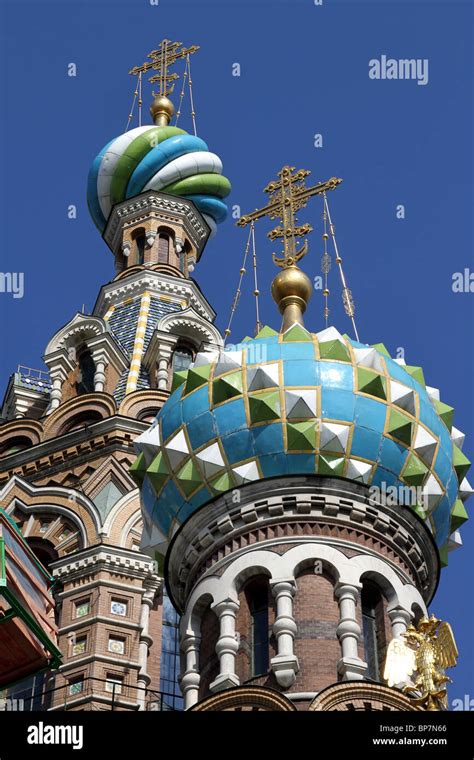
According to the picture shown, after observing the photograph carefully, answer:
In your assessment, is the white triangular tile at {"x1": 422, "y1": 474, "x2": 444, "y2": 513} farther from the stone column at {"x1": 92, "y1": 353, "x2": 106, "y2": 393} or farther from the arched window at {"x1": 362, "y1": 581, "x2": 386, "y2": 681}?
the stone column at {"x1": 92, "y1": 353, "x2": 106, "y2": 393}

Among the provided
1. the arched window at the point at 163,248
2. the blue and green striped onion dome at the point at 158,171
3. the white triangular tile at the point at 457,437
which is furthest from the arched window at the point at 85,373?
the white triangular tile at the point at 457,437

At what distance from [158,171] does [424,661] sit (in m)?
18.0

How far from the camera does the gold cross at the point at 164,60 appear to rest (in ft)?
127

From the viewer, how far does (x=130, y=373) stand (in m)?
30.3

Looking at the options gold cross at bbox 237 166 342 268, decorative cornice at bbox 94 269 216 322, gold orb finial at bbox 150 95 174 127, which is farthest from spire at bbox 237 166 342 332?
gold orb finial at bbox 150 95 174 127

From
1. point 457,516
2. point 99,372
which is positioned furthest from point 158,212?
point 457,516

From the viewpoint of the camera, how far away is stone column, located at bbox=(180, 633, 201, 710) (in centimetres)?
2089

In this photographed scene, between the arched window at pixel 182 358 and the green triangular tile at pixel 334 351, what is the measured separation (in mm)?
8082

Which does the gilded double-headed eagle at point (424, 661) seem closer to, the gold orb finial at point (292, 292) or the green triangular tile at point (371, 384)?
the green triangular tile at point (371, 384)

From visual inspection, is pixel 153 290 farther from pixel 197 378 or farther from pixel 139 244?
pixel 197 378

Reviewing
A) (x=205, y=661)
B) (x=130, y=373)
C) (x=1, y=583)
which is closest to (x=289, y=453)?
(x=205, y=661)
